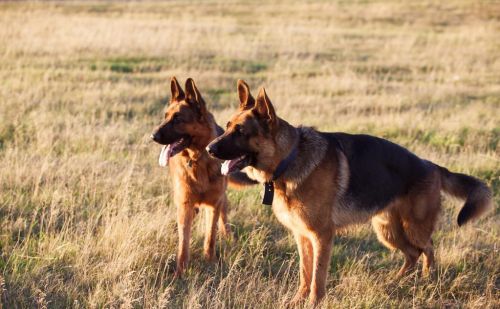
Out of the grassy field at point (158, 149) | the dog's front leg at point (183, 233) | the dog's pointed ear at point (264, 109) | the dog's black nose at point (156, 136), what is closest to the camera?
the dog's pointed ear at point (264, 109)

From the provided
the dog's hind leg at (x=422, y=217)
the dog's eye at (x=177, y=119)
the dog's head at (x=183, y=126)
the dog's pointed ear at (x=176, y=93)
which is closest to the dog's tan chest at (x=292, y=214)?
the dog's hind leg at (x=422, y=217)

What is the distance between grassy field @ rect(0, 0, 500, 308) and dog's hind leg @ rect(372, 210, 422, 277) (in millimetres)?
147

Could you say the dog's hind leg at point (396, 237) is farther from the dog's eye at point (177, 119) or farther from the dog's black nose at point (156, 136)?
the dog's black nose at point (156, 136)

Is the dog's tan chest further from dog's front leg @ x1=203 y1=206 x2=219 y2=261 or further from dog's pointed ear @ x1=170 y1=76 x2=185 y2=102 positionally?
dog's pointed ear @ x1=170 y1=76 x2=185 y2=102

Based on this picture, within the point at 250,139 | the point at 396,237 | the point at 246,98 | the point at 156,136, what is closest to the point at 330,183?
the point at 250,139

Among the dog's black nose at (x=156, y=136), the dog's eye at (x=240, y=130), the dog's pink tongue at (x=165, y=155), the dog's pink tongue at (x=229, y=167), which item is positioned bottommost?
the dog's pink tongue at (x=165, y=155)

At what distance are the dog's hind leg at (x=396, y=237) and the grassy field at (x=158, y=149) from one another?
15 cm

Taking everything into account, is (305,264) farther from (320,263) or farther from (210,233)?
(210,233)

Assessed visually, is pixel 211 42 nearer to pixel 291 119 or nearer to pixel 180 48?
pixel 180 48

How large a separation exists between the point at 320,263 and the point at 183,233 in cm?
131

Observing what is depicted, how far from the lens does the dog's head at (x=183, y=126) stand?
4.94m

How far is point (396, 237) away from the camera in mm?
4902

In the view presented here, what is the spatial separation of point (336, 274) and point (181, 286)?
1364 mm

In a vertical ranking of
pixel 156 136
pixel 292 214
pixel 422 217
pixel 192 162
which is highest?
pixel 156 136
